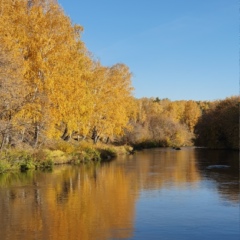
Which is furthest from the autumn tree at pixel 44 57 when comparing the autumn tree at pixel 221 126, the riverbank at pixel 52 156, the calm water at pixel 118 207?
the autumn tree at pixel 221 126

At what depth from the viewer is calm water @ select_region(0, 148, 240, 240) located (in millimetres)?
11875

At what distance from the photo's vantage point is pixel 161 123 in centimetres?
9038

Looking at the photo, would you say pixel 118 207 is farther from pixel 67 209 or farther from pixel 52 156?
pixel 52 156

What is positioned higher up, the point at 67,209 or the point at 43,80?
the point at 43,80


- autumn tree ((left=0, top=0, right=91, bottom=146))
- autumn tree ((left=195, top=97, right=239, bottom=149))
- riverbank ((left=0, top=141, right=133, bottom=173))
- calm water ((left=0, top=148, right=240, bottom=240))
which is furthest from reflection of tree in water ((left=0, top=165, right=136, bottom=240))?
autumn tree ((left=195, top=97, right=239, bottom=149))

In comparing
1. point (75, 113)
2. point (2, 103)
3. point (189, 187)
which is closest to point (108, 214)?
point (189, 187)

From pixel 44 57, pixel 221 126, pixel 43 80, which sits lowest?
pixel 221 126

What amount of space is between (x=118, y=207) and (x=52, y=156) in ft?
60.7

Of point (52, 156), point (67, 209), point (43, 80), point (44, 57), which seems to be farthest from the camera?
point (52, 156)

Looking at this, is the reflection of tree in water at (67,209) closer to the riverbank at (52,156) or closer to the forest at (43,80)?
the riverbank at (52,156)

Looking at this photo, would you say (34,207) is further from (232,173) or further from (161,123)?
(161,123)

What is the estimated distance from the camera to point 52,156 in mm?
33000

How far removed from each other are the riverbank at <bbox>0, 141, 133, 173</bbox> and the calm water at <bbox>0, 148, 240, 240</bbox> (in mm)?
2570

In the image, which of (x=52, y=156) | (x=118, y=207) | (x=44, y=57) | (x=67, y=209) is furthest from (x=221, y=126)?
(x=67, y=209)
